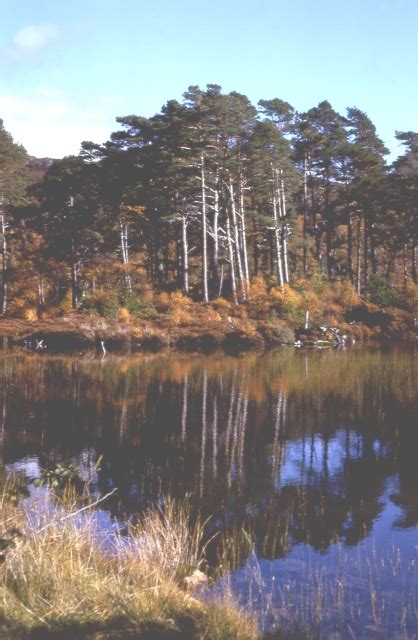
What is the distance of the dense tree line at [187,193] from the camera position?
40562 mm

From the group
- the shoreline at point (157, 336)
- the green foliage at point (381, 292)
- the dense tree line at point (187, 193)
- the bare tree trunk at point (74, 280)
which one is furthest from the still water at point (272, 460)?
the green foliage at point (381, 292)

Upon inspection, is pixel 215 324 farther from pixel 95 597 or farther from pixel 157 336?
pixel 95 597

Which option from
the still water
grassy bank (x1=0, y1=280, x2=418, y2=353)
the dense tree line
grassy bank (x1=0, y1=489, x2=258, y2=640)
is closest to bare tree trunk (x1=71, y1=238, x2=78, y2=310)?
the dense tree line

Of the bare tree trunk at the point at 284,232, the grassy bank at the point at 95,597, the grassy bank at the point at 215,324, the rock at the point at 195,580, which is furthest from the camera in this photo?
the bare tree trunk at the point at 284,232

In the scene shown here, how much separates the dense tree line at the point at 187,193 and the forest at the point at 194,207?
104 millimetres

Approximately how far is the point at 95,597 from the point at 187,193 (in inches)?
1492

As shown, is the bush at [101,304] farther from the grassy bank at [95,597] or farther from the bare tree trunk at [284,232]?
the grassy bank at [95,597]

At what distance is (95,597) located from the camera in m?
6.02

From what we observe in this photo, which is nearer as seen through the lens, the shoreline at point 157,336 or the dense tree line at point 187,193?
the shoreline at point 157,336

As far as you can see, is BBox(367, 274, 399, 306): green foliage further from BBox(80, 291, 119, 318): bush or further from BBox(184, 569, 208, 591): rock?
BBox(184, 569, 208, 591): rock

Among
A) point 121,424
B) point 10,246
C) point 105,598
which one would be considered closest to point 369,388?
point 121,424

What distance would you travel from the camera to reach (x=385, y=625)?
6.82 meters

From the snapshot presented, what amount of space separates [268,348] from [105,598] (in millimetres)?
31295

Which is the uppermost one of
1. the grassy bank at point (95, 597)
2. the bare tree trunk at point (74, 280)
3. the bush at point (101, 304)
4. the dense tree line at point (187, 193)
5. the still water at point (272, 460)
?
the dense tree line at point (187, 193)
